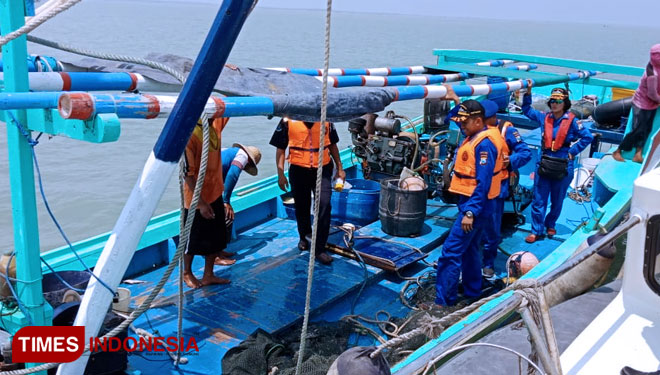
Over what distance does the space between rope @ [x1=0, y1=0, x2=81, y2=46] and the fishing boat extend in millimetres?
248

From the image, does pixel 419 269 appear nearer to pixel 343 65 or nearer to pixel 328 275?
pixel 328 275

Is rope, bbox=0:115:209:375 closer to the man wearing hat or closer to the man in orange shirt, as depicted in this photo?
the man in orange shirt

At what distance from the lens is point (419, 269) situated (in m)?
5.87

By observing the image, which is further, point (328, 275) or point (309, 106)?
point (328, 275)

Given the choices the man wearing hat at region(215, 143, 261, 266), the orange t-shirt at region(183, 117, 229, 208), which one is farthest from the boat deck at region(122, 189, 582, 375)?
the orange t-shirt at region(183, 117, 229, 208)

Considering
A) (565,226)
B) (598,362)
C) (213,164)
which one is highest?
(213,164)

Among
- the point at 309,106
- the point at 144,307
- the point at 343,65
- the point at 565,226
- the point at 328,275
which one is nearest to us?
the point at 144,307

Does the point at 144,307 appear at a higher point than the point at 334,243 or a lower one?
higher

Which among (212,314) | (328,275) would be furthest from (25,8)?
(328,275)

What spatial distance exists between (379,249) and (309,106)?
297cm

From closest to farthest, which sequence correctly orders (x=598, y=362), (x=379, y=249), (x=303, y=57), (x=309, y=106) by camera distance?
1. (x=598, y=362)
2. (x=309, y=106)
3. (x=379, y=249)
4. (x=303, y=57)

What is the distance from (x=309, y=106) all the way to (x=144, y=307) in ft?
4.46

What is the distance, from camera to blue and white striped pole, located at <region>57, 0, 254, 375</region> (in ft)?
7.12

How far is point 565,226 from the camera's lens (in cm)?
725
